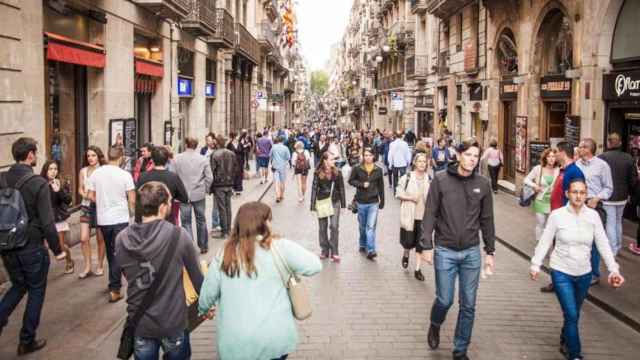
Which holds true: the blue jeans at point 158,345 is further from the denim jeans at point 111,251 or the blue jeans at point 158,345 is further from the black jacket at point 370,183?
the black jacket at point 370,183

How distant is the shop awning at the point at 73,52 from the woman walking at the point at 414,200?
6000mm

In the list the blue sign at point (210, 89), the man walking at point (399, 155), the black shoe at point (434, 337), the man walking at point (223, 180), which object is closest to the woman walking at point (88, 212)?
the man walking at point (223, 180)

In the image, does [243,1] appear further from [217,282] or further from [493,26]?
[217,282]

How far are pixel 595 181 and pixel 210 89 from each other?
65.2ft

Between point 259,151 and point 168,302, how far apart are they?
1937cm

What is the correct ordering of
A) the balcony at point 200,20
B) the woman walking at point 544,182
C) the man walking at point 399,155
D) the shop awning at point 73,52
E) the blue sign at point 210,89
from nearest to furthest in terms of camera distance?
1. the woman walking at point 544,182
2. the shop awning at point 73,52
3. the man walking at point 399,155
4. the balcony at point 200,20
5. the blue sign at point 210,89

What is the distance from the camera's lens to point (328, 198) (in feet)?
36.2

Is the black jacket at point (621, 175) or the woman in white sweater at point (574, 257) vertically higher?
the black jacket at point (621, 175)

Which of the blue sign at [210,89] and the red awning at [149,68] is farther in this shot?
the blue sign at [210,89]

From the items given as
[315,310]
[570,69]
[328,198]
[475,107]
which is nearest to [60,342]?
[315,310]

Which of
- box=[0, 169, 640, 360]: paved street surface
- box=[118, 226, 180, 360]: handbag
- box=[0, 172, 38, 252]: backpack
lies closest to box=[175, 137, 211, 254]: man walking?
box=[0, 169, 640, 360]: paved street surface

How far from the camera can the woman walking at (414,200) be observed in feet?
32.2

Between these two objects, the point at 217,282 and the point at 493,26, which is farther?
the point at 493,26

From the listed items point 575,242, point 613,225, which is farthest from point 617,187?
point 575,242
